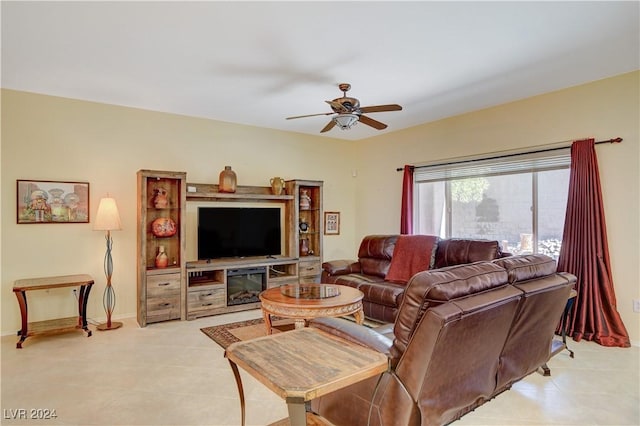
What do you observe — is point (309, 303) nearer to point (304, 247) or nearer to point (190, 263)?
point (190, 263)

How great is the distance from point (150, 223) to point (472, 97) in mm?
4230

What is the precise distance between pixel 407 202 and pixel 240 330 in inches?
122

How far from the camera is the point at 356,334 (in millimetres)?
1847

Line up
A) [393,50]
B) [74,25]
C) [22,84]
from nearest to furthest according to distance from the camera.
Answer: [74,25], [393,50], [22,84]

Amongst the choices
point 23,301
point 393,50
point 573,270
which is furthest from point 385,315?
point 23,301

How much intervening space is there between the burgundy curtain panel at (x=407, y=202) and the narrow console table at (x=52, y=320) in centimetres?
416

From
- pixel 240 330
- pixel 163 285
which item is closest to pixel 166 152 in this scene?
pixel 163 285

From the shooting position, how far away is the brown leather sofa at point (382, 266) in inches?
156

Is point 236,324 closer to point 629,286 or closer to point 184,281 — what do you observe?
point 184,281

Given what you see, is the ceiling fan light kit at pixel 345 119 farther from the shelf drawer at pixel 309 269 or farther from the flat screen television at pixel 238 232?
the shelf drawer at pixel 309 269

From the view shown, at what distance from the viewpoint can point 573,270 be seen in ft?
12.5

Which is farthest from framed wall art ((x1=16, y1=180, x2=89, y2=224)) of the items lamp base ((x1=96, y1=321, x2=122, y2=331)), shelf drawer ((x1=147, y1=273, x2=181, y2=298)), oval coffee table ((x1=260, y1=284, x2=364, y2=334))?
oval coffee table ((x1=260, y1=284, x2=364, y2=334))

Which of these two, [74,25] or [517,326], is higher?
[74,25]

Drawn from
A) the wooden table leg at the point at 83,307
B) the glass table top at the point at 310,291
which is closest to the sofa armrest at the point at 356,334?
the glass table top at the point at 310,291
